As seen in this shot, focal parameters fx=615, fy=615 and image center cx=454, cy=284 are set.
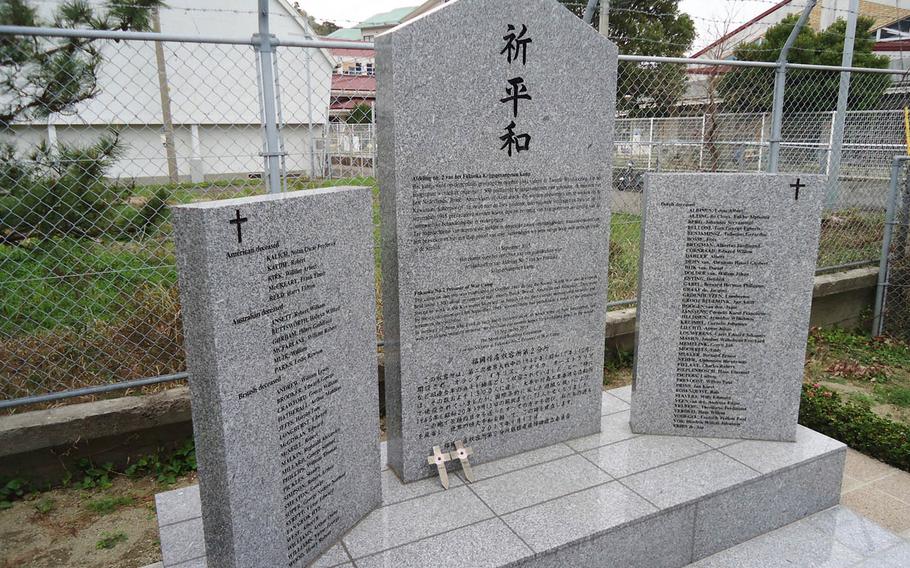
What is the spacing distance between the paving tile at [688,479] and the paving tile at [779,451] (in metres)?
0.09

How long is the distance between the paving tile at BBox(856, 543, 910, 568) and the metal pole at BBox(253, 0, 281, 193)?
12.3 feet

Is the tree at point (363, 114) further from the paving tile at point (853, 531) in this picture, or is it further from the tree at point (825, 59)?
the tree at point (825, 59)

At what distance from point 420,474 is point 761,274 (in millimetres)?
2204

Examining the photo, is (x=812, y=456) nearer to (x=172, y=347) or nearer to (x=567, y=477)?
(x=567, y=477)

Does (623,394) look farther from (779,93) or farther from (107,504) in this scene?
(107,504)

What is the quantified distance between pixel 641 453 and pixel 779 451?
79 cm

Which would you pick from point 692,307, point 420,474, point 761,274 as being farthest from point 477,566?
point 761,274

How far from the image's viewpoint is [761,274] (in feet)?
11.4

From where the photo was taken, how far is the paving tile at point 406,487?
3091 millimetres

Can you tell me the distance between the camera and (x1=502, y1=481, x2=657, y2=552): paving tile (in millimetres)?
2738

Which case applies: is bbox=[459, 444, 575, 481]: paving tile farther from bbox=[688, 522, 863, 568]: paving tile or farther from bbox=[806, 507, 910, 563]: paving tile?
bbox=[806, 507, 910, 563]: paving tile

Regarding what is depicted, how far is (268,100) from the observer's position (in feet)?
11.7

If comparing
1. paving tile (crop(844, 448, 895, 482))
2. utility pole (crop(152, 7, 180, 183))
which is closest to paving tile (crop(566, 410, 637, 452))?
paving tile (crop(844, 448, 895, 482))

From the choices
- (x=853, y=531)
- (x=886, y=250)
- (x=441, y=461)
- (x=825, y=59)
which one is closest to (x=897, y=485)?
(x=853, y=531)
